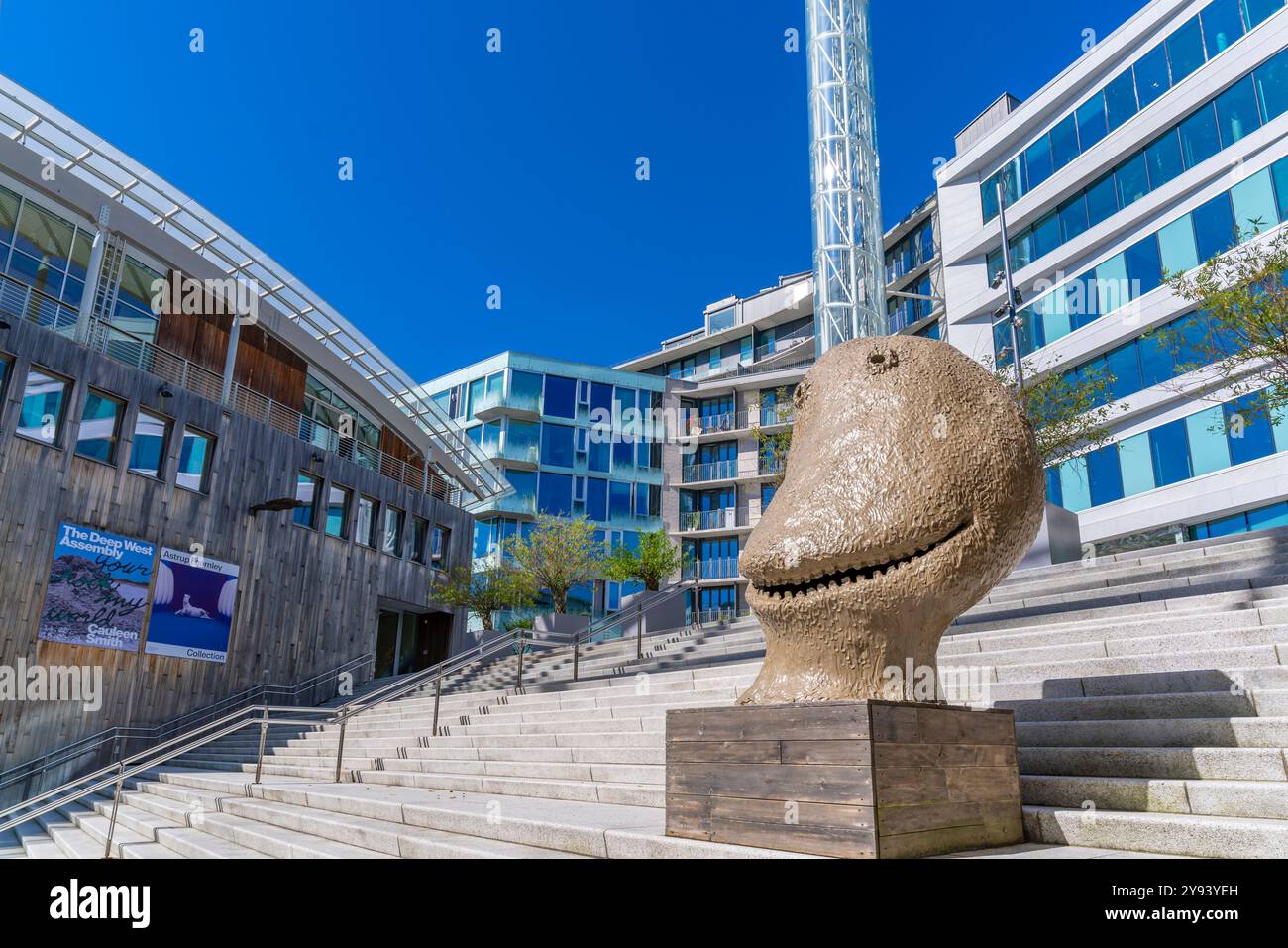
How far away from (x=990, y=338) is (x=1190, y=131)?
840 cm

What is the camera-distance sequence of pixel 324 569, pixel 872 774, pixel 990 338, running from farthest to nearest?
1. pixel 990 338
2. pixel 324 569
3. pixel 872 774

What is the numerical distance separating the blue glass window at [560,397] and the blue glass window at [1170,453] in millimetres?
22660

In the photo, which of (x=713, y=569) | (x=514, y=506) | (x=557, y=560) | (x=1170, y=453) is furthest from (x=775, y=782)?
(x=713, y=569)

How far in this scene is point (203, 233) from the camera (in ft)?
63.6

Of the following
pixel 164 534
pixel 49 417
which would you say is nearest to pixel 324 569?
pixel 164 534

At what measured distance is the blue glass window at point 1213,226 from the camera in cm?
2100

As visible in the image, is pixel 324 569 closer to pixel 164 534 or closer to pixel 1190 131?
pixel 164 534

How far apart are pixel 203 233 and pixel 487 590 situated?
11679mm

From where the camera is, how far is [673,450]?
39.4 m

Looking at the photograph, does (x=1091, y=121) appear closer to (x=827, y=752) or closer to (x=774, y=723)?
(x=774, y=723)

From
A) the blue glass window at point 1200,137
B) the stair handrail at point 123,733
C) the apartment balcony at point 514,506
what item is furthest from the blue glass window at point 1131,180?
the stair handrail at point 123,733

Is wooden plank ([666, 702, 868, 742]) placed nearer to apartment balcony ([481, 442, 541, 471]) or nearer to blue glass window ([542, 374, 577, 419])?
apartment balcony ([481, 442, 541, 471])

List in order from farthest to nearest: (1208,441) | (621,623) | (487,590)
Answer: (487,590)
(1208,441)
(621,623)

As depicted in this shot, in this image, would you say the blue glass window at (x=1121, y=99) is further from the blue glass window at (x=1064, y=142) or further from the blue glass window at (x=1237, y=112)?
the blue glass window at (x=1237, y=112)
